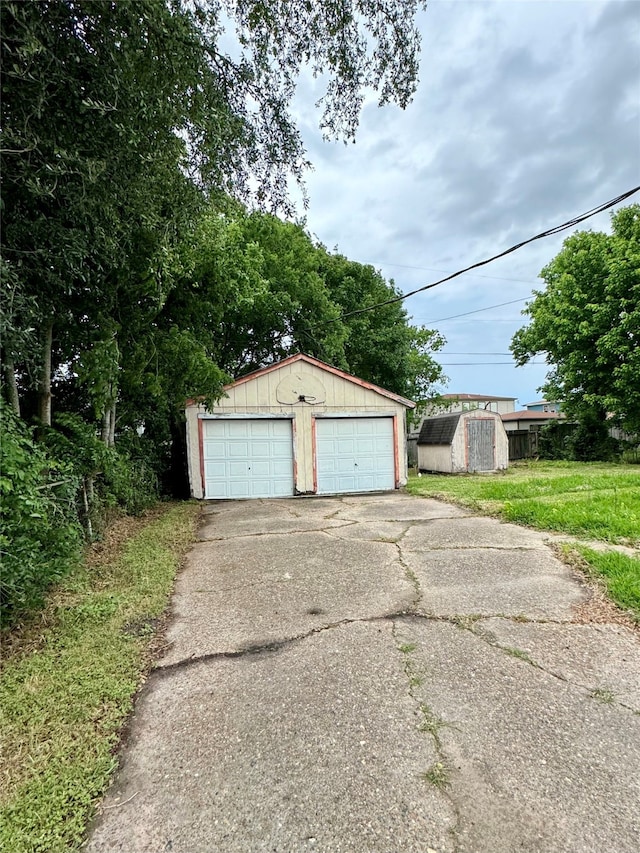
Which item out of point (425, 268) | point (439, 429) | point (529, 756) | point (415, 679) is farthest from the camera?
point (425, 268)

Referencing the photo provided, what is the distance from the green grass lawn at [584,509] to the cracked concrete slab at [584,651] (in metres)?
0.56

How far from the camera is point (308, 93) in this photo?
147 inches

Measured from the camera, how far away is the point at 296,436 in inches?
399

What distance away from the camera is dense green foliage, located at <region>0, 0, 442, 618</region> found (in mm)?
2557

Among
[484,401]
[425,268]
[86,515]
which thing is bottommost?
[86,515]

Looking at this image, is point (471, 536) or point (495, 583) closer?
point (495, 583)

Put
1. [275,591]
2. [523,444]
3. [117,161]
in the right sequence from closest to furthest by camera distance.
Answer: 1. [117,161]
2. [275,591]
3. [523,444]

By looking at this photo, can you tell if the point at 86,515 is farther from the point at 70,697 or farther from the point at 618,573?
the point at 618,573

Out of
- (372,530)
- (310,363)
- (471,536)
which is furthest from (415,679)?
(310,363)

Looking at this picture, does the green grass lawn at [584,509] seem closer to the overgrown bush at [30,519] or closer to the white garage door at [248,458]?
the white garage door at [248,458]

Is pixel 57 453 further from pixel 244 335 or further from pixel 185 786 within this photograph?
pixel 244 335

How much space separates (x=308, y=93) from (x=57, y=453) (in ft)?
14.1

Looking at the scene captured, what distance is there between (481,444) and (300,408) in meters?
7.29

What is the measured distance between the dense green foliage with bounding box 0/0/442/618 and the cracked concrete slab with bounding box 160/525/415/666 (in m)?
1.07
